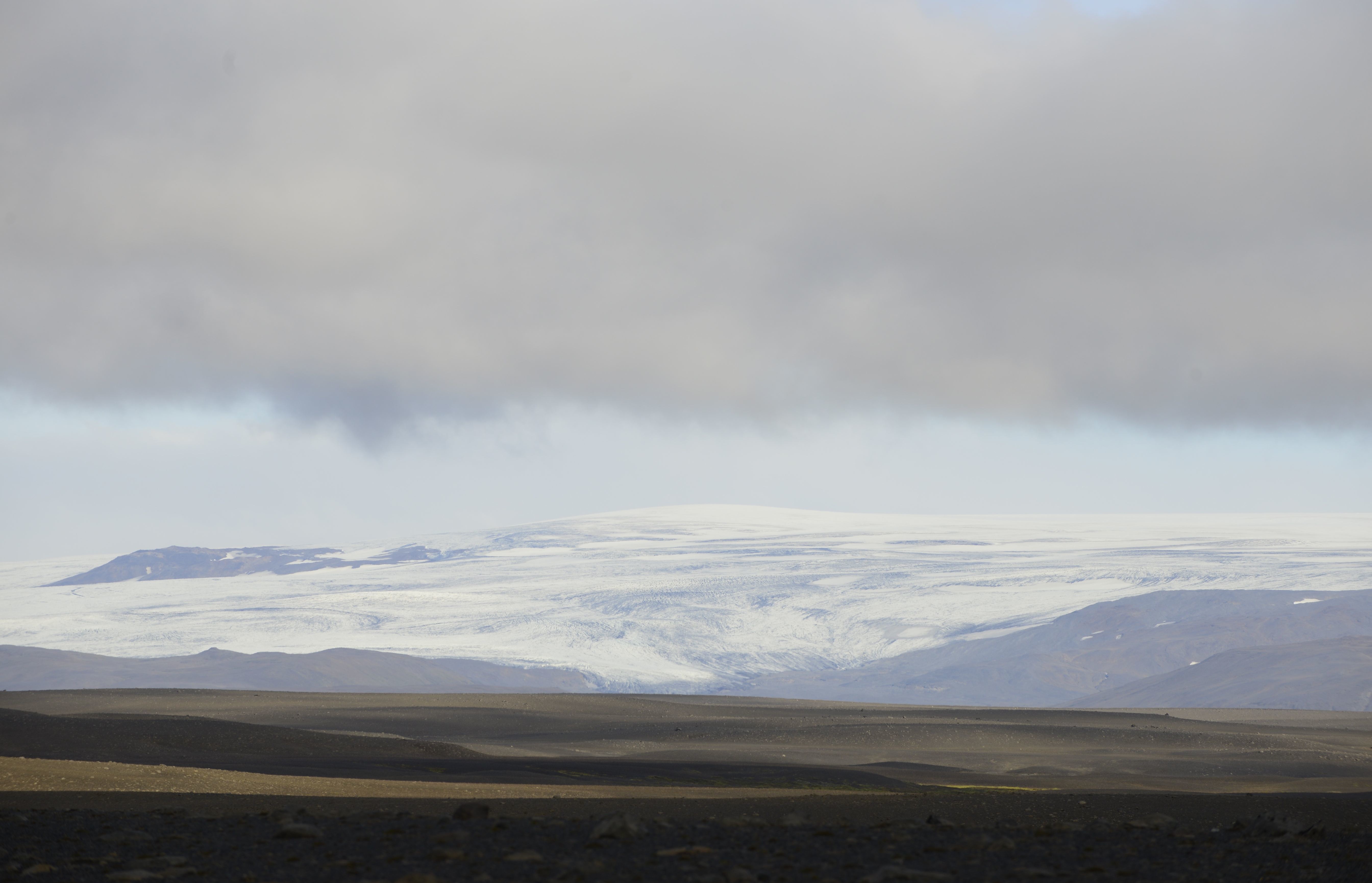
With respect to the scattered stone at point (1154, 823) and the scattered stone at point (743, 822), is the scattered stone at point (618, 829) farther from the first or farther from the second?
the scattered stone at point (1154, 823)

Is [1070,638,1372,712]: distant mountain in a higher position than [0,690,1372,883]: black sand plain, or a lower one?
lower

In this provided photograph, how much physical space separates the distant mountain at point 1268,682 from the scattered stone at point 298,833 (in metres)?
115

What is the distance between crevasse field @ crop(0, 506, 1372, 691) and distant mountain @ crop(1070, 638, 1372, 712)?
8802 mm

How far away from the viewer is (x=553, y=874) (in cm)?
1065

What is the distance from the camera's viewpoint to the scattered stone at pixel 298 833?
13070mm

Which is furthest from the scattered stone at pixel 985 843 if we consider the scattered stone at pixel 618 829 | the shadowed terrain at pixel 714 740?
the shadowed terrain at pixel 714 740

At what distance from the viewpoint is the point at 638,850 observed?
39.9 feet

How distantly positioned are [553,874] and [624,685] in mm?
116934

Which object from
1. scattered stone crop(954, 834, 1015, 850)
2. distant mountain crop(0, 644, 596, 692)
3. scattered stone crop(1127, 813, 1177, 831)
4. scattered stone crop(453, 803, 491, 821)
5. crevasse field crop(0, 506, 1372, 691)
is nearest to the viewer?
scattered stone crop(954, 834, 1015, 850)

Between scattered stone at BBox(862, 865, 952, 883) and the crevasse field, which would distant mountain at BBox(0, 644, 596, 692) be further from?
scattered stone at BBox(862, 865, 952, 883)

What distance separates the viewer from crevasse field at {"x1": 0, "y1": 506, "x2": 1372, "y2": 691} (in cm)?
13338

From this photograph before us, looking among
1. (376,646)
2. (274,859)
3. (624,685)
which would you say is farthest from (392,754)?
(376,646)

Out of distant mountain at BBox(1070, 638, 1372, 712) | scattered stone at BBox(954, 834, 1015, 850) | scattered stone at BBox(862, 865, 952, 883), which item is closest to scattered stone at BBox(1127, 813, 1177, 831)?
scattered stone at BBox(954, 834, 1015, 850)

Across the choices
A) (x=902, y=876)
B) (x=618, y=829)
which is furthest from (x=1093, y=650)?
(x=902, y=876)
